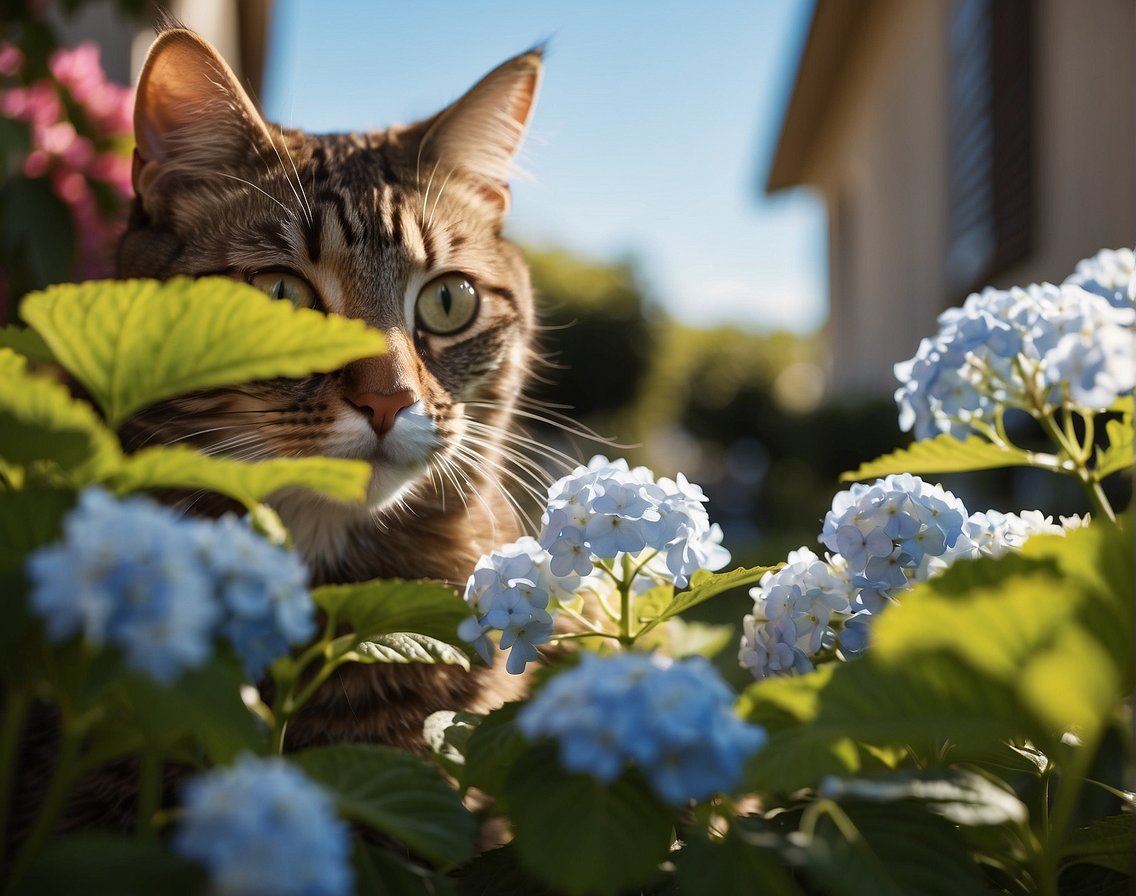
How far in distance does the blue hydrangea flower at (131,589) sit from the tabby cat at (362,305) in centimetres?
69

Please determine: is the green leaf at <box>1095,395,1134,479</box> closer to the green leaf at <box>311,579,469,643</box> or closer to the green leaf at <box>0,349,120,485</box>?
the green leaf at <box>311,579,469,643</box>

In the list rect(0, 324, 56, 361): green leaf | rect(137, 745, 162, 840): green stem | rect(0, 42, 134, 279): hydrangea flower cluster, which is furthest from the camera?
rect(0, 42, 134, 279): hydrangea flower cluster

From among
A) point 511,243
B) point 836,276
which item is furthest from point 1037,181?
point 836,276

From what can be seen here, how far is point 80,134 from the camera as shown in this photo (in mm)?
2254

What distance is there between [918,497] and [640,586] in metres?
0.24

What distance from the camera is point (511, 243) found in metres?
1.82

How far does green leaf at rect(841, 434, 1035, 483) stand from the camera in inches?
30.4

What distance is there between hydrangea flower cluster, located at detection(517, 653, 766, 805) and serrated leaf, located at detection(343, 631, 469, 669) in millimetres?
217

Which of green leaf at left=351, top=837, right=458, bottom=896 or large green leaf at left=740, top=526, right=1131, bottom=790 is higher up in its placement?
large green leaf at left=740, top=526, right=1131, bottom=790

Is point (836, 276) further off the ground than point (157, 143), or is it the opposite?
point (157, 143)

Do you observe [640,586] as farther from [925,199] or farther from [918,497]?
[925,199]

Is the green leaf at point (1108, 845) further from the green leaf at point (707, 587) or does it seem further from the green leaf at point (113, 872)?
the green leaf at point (113, 872)

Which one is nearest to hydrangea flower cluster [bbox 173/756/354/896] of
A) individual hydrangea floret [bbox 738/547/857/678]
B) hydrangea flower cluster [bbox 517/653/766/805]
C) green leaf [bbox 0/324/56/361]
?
hydrangea flower cluster [bbox 517/653/766/805]

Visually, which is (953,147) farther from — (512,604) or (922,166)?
(512,604)
